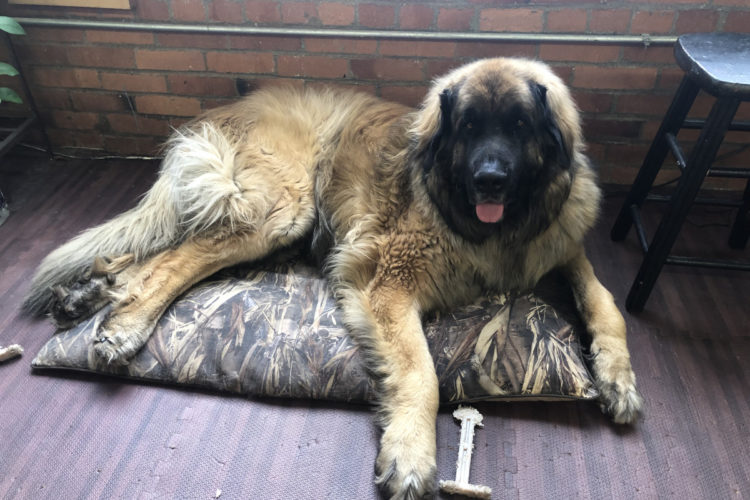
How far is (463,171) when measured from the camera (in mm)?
1606

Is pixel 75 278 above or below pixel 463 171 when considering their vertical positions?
below

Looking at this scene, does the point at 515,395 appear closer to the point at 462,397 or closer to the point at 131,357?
the point at 462,397

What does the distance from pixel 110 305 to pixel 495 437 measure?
139 centimetres

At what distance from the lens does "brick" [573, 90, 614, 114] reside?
2.38 meters

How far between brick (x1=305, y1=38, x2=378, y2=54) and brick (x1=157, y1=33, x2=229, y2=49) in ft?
1.37

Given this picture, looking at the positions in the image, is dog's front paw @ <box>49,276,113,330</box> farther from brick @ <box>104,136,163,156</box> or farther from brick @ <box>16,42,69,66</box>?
brick @ <box>16,42,69,66</box>

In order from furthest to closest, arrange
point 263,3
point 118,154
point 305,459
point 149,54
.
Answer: point 118,154 < point 149,54 < point 263,3 < point 305,459

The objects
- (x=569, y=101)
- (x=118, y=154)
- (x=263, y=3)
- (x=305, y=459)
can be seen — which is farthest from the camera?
(x=118, y=154)

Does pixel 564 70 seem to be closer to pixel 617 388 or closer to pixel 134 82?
pixel 617 388

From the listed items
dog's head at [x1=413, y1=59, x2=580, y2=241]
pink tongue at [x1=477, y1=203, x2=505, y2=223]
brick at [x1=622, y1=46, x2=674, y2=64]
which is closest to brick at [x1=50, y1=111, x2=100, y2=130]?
dog's head at [x1=413, y1=59, x2=580, y2=241]

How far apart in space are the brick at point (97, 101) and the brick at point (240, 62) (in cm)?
58

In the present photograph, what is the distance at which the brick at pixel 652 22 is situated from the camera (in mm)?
2164

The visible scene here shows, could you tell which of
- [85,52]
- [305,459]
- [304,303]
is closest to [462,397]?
[305,459]

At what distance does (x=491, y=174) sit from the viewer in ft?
4.78
